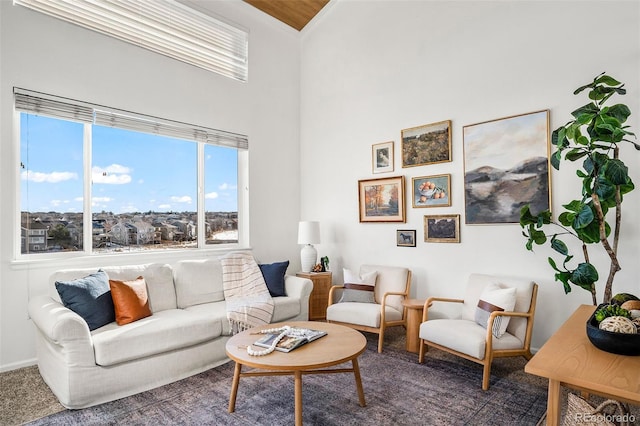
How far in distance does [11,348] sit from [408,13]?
5.39 meters

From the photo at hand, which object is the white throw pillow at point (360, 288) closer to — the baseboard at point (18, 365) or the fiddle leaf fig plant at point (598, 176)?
the fiddle leaf fig plant at point (598, 176)

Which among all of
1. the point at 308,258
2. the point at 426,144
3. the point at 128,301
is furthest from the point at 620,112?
the point at 128,301

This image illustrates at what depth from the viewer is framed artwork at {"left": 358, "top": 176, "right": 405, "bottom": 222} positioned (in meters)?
4.50

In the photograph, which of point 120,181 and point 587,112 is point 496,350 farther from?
point 120,181

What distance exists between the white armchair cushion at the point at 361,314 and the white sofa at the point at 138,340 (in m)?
0.54

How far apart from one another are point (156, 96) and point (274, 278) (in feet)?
8.08

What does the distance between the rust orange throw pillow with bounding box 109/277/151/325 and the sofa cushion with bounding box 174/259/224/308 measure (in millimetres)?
473

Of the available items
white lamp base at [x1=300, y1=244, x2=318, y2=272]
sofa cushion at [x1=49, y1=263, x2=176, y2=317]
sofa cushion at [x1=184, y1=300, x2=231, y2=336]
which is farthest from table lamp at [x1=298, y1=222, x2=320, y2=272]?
sofa cushion at [x1=49, y1=263, x2=176, y2=317]

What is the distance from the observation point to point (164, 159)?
14.3 ft

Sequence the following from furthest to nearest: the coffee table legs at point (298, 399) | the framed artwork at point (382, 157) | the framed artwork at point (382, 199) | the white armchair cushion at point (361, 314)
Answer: the framed artwork at point (382, 157), the framed artwork at point (382, 199), the white armchair cushion at point (361, 314), the coffee table legs at point (298, 399)

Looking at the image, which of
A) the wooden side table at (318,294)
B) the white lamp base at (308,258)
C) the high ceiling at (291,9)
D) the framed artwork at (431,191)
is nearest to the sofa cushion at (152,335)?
the wooden side table at (318,294)

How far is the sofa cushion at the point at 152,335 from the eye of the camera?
2607 mm

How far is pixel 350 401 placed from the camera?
2.58 metres

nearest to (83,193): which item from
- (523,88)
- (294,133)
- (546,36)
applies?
(294,133)
